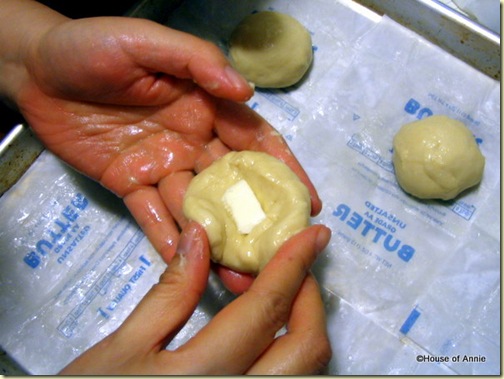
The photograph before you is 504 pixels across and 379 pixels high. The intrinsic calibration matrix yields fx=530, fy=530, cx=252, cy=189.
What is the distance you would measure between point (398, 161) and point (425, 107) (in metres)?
0.21

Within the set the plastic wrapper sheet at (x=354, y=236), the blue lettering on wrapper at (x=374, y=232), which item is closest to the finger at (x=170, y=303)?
the plastic wrapper sheet at (x=354, y=236)

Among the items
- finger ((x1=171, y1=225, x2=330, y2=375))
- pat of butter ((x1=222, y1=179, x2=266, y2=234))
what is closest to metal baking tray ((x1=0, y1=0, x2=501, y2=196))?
pat of butter ((x1=222, y1=179, x2=266, y2=234))

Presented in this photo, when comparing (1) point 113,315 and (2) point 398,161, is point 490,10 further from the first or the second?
(1) point 113,315

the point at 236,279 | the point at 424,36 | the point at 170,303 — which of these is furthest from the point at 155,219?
the point at 424,36

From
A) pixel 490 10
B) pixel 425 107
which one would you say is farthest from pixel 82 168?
pixel 490 10

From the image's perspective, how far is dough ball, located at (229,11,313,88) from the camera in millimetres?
1431

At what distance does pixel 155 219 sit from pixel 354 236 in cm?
51

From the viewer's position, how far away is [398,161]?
1.37 meters

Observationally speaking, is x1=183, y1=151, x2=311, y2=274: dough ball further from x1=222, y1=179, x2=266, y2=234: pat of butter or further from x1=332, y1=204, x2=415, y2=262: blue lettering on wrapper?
x1=332, y1=204, x2=415, y2=262: blue lettering on wrapper

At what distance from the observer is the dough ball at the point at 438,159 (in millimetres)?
1307

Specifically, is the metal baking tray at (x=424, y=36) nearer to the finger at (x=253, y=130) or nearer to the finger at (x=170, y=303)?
the finger at (x=253, y=130)

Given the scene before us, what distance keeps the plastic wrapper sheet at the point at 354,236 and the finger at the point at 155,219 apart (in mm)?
160

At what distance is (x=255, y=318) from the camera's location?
2.87 feet

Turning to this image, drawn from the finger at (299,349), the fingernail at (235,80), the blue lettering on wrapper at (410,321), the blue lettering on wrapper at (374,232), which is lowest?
the blue lettering on wrapper at (410,321)
